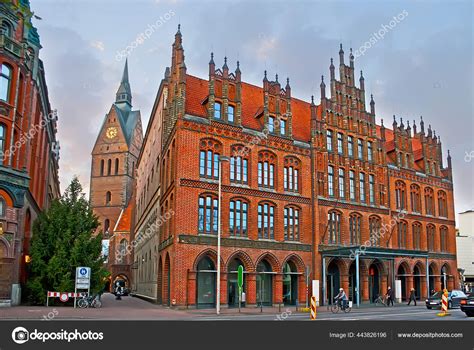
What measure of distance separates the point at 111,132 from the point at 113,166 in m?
7.16

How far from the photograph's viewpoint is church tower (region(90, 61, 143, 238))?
306 feet

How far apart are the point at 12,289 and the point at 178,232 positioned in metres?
11.0

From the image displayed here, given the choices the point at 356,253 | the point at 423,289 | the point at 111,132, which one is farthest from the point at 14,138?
the point at 111,132

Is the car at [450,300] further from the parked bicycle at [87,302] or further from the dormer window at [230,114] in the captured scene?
the parked bicycle at [87,302]

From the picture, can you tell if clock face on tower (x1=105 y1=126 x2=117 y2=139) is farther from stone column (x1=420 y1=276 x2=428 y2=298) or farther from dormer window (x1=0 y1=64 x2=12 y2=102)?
stone column (x1=420 y1=276 x2=428 y2=298)

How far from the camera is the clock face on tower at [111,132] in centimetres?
9662

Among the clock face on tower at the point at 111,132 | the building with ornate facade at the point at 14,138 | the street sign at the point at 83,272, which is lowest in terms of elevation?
the street sign at the point at 83,272

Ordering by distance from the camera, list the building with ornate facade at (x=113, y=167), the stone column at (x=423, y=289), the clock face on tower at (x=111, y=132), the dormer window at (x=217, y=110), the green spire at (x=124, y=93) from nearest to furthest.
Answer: the dormer window at (x=217, y=110), the stone column at (x=423, y=289), the building with ornate facade at (x=113, y=167), the clock face on tower at (x=111, y=132), the green spire at (x=124, y=93)

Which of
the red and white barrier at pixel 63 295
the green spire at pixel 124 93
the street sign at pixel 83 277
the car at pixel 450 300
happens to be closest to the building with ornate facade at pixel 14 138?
the red and white barrier at pixel 63 295

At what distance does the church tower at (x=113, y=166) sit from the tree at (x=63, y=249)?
5716cm

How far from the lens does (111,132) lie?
97000 millimetres

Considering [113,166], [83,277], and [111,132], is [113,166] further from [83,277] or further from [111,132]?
[83,277]

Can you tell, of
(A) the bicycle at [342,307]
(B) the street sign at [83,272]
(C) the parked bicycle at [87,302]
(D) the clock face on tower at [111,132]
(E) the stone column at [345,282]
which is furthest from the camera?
(D) the clock face on tower at [111,132]
